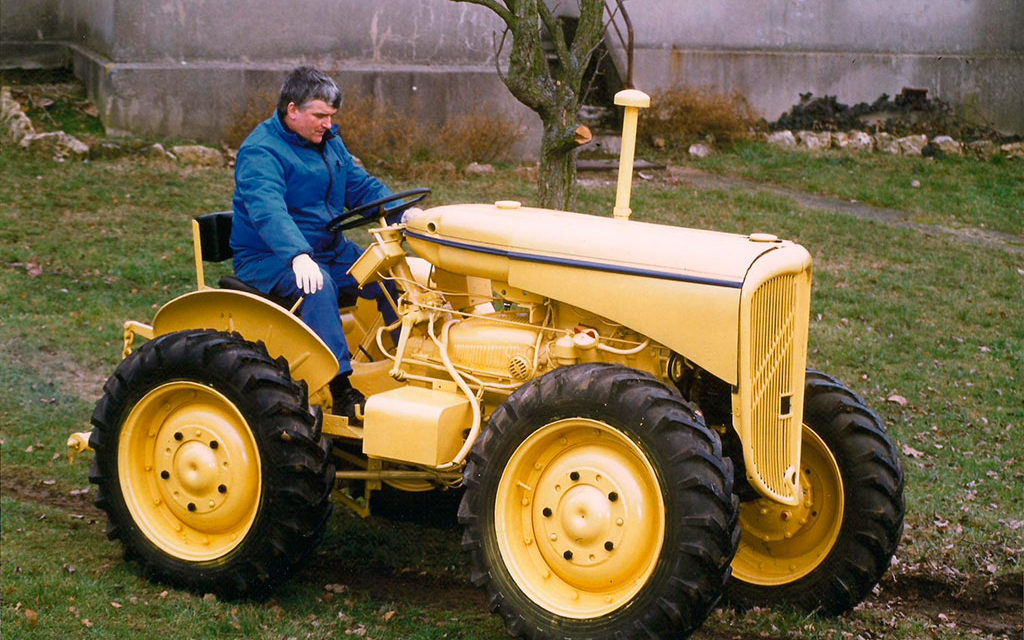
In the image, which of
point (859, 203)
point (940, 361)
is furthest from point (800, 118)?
point (940, 361)

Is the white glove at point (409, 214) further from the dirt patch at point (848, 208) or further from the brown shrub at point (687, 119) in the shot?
the brown shrub at point (687, 119)

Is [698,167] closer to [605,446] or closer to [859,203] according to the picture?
[859,203]

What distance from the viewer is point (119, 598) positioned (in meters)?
5.05

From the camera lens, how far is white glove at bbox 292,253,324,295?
5.12 metres

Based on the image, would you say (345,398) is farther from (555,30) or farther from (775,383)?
(555,30)

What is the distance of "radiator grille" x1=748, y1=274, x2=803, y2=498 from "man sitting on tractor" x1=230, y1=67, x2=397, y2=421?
1.83m

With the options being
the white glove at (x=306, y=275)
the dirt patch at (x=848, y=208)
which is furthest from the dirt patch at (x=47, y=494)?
the dirt patch at (x=848, y=208)

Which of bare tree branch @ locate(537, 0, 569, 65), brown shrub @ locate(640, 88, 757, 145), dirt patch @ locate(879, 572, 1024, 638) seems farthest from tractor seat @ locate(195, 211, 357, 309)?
brown shrub @ locate(640, 88, 757, 145)

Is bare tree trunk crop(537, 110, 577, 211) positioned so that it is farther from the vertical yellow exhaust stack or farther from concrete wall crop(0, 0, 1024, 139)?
concrete wall crop(0, 0, 1024, 139)

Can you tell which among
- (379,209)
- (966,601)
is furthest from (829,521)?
(379,209)

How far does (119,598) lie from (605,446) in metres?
2.18

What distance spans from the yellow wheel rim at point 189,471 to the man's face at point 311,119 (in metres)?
1.33

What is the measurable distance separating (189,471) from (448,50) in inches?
419

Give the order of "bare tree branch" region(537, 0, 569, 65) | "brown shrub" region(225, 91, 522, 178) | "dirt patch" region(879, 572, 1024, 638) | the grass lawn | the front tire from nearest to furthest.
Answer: the front tire, the grass lawn, "dirt patch" region(879, 572, 1024, 638), "bare tree branch" region(537, 0, 569, 65), "brown shrub" region(225, 91, 522, 178)
